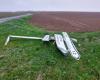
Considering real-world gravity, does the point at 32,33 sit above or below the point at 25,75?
below

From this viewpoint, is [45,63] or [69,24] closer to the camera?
[45,63]

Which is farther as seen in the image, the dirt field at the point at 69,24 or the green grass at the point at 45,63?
the dirt field at the point at 69,24

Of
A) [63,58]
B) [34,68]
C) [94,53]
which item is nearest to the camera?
[34,68]

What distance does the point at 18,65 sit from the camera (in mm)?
6715

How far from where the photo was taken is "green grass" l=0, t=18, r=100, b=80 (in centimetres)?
600

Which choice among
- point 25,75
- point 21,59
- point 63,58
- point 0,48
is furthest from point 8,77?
point 0,48

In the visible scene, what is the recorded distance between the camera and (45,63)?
6746 millimetres

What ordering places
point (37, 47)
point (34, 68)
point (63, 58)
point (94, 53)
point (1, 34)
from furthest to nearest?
point (1, 34) → point (37, 47) → point (94, 53) → point (63, 58) → point (34, 68)

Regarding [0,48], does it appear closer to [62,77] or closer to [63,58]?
[63,58]

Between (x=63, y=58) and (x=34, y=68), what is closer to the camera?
(x=34, y=68)

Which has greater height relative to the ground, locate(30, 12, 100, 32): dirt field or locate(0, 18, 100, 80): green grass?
locate(0, 18, 100, 80): green grass

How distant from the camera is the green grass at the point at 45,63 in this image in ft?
19.7

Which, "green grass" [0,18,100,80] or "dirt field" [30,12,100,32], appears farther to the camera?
"dirt field" [30,12,100,32]

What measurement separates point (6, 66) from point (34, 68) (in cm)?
96
